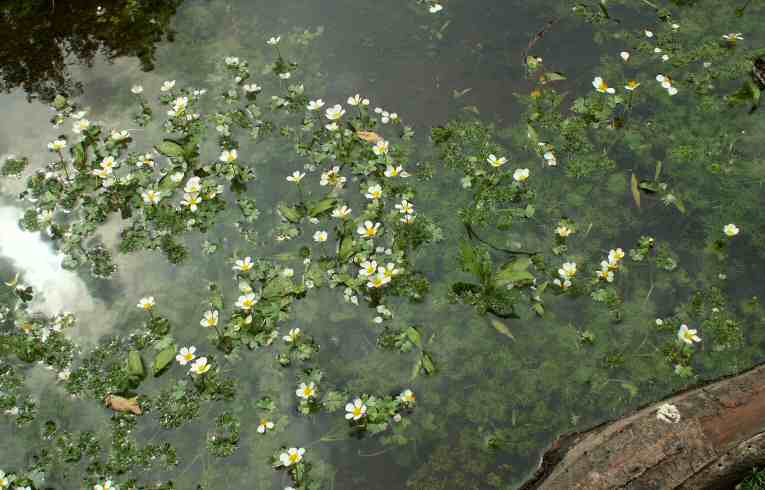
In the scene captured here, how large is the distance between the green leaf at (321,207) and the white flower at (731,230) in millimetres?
2218

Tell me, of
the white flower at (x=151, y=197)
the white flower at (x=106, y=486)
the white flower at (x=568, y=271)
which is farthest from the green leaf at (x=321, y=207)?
the white flower at (x=106, y=486)

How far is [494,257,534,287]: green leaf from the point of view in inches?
139

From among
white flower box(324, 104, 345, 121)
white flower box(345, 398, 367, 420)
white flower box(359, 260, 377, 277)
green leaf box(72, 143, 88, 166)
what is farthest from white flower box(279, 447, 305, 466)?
green leaf box(72, 143, 88, 166)

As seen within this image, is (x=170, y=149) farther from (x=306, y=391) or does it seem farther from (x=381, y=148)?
(x=306, y=391)

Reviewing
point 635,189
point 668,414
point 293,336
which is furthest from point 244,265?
point 635,189

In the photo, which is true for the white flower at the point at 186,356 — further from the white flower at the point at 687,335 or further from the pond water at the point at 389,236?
the white flower at the point at 687,335

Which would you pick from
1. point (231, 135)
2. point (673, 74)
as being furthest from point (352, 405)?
point (673, 74)

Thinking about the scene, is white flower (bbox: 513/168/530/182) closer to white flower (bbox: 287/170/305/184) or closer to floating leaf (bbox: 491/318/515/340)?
floating leaf (bbox: 491/318/515/340)

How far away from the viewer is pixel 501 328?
3.47 m

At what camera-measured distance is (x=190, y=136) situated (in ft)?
14.1

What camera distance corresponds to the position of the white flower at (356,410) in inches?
124

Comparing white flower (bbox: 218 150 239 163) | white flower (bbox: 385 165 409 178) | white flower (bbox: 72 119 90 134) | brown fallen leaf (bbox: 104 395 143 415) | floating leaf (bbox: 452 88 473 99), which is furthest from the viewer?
floating leaf (bbox: 452 88 473 99)

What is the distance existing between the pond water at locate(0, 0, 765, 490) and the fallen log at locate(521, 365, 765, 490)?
0.42 metres

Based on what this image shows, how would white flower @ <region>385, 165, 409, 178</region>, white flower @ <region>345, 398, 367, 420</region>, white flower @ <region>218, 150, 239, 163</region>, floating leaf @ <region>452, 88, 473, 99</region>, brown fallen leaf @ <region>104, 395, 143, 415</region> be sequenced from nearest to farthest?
white flower @ <region>345, 398, 367, 420</region> < brown fallen leaf @ <region>104, 395, 143, 415</region> < white flower @ <region>385, 165, 409, 178</region> < white flower @ <region>218, 150, 239, 163</region> < floating leaf @ <region>452, 88, 473, 99</region>
